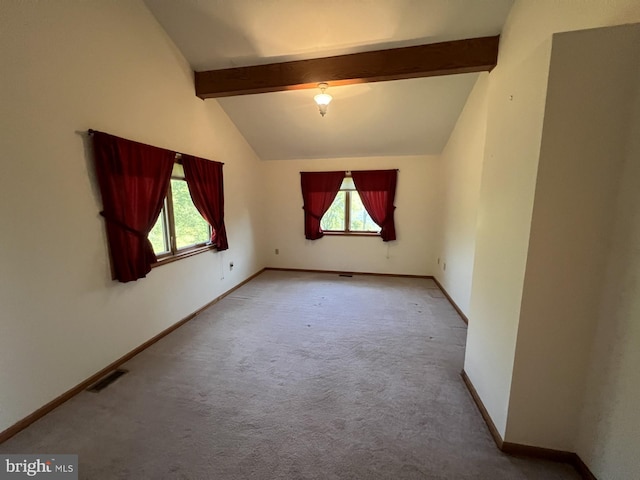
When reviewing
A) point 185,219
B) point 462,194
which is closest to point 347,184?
point 462,194

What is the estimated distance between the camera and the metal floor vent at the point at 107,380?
1.96 metres

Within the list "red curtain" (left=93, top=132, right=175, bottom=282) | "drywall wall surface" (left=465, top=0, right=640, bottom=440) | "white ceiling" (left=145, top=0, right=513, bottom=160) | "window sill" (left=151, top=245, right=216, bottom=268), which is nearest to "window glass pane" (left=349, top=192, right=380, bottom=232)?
"white ceiling" (left=145, top=0, right=513, bottom=160)

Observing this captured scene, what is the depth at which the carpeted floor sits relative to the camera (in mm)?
1386

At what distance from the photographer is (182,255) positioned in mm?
2994

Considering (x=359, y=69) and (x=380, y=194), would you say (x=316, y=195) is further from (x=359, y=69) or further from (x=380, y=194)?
(x=359, y=69)

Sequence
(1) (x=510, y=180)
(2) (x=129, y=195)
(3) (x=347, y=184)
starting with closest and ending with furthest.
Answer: (1) (x=510, y=180) → (2) (x=129, y=195) → (3) (x=347, y=184)

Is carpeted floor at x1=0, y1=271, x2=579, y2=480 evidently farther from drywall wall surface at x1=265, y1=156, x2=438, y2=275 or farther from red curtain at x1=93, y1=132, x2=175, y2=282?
drywall wall surface at x1=265, y1=156, x2=438, y2=275

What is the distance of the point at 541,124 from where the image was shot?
120 cm

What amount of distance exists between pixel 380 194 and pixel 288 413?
373cm

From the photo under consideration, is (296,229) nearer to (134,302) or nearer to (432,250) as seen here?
(432,250)

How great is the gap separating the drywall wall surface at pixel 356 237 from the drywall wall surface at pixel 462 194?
0.39 metres

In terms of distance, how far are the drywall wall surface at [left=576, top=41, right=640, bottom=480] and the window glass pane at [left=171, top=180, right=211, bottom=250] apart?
3.45 metres

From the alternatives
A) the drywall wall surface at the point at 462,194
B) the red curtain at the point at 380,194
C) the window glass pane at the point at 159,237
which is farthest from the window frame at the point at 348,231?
the window glass pane at the point at 159,237

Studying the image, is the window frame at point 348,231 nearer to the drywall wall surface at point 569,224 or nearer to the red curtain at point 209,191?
the red curtain at point 209,191
